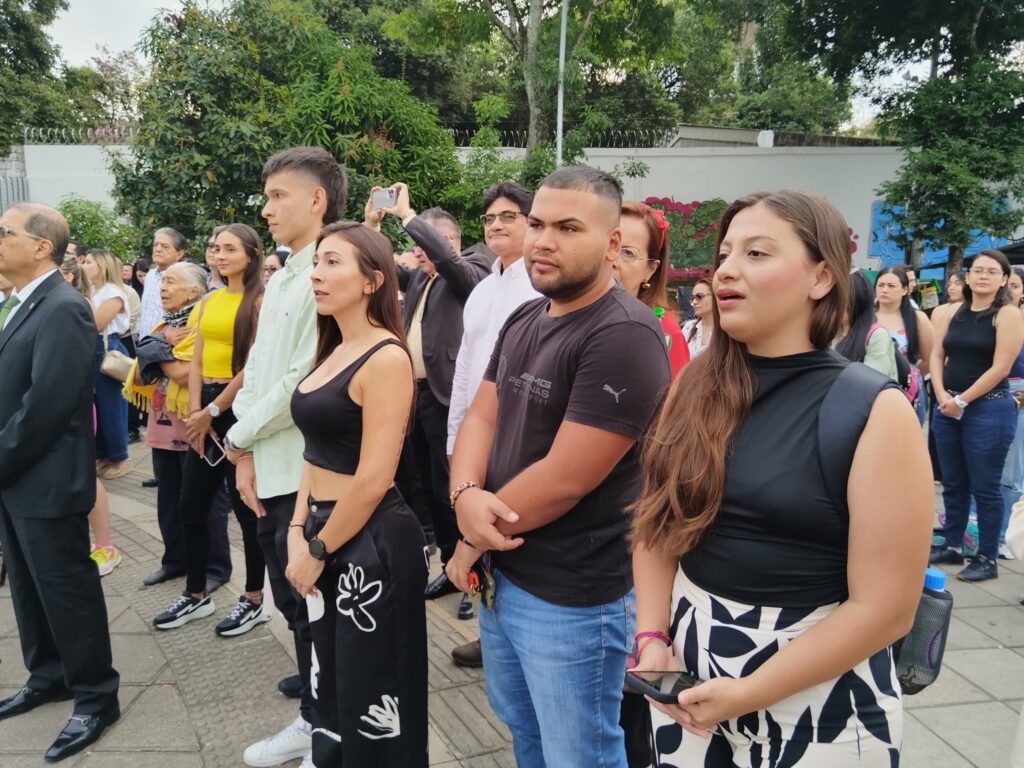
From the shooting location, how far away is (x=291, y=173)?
2.97 metres

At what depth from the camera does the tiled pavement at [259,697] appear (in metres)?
2.98

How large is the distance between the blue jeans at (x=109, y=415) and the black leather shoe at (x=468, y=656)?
4698 millimetres

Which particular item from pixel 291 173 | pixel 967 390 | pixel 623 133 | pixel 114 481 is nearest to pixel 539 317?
pixel 291 173

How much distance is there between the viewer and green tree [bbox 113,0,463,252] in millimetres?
8094

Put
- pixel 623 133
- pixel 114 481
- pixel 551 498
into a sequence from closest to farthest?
pixel 551 498, pixel 114 481, pixel 623 133

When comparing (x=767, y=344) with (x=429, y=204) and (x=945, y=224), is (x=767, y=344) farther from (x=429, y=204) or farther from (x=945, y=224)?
(x=945, y=224)

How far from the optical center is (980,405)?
4973 mm

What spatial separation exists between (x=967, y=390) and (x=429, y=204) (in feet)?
24.6

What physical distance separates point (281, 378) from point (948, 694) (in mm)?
3337

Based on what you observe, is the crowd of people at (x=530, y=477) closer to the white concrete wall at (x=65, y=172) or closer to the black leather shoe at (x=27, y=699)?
the black leather shoe at (x=27, y=699)

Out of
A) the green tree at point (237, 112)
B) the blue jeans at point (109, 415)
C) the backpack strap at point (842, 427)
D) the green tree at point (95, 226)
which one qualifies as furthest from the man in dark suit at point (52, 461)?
the green tree at point (95, 226)

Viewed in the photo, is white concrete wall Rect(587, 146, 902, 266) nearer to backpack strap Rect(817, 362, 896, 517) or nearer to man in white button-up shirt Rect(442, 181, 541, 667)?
Answer: man in white button-up shirt Rect(442, 181, 541, 667)

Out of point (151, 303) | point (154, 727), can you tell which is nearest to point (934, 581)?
point (154, 727)

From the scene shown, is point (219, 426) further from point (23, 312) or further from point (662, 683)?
point (662, 683)
